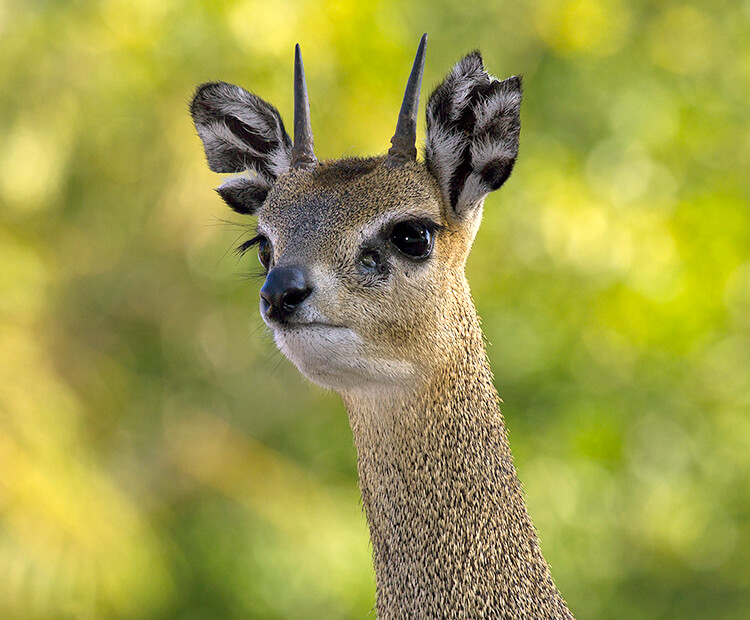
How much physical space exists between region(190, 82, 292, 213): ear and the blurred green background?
3.70 m

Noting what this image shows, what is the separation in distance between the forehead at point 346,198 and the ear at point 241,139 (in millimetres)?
324

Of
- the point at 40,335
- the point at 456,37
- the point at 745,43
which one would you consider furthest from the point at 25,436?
the point at 745,43

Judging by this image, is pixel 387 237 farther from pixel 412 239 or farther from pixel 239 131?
pixel 239 131

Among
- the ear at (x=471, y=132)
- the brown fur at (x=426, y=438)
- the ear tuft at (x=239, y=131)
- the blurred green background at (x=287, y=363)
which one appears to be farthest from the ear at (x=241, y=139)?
the blurred green background at (x=287, y=363)

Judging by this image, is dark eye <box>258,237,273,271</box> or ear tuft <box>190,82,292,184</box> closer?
dark eye <box>258,237,273,271</box>

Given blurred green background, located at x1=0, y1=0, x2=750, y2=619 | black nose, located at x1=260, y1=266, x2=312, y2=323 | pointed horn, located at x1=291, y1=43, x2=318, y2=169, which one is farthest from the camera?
blurred green background, located at x1=0, y1=0, x2=750, y2=619

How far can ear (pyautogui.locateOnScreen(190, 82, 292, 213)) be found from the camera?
3.46m

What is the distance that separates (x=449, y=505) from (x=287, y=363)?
504cm

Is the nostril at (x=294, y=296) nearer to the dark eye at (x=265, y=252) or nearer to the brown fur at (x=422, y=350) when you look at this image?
the brown fur at (x=422, y=350)

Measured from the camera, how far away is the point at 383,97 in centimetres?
786

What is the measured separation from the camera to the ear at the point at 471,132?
2.98 meters

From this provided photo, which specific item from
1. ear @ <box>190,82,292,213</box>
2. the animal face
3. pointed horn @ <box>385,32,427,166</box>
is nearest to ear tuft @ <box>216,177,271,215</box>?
ear @ <box>190,82,292,213</box>

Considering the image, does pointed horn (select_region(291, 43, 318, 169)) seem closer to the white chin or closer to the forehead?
the forehead

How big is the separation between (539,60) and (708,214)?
2.05 metres
